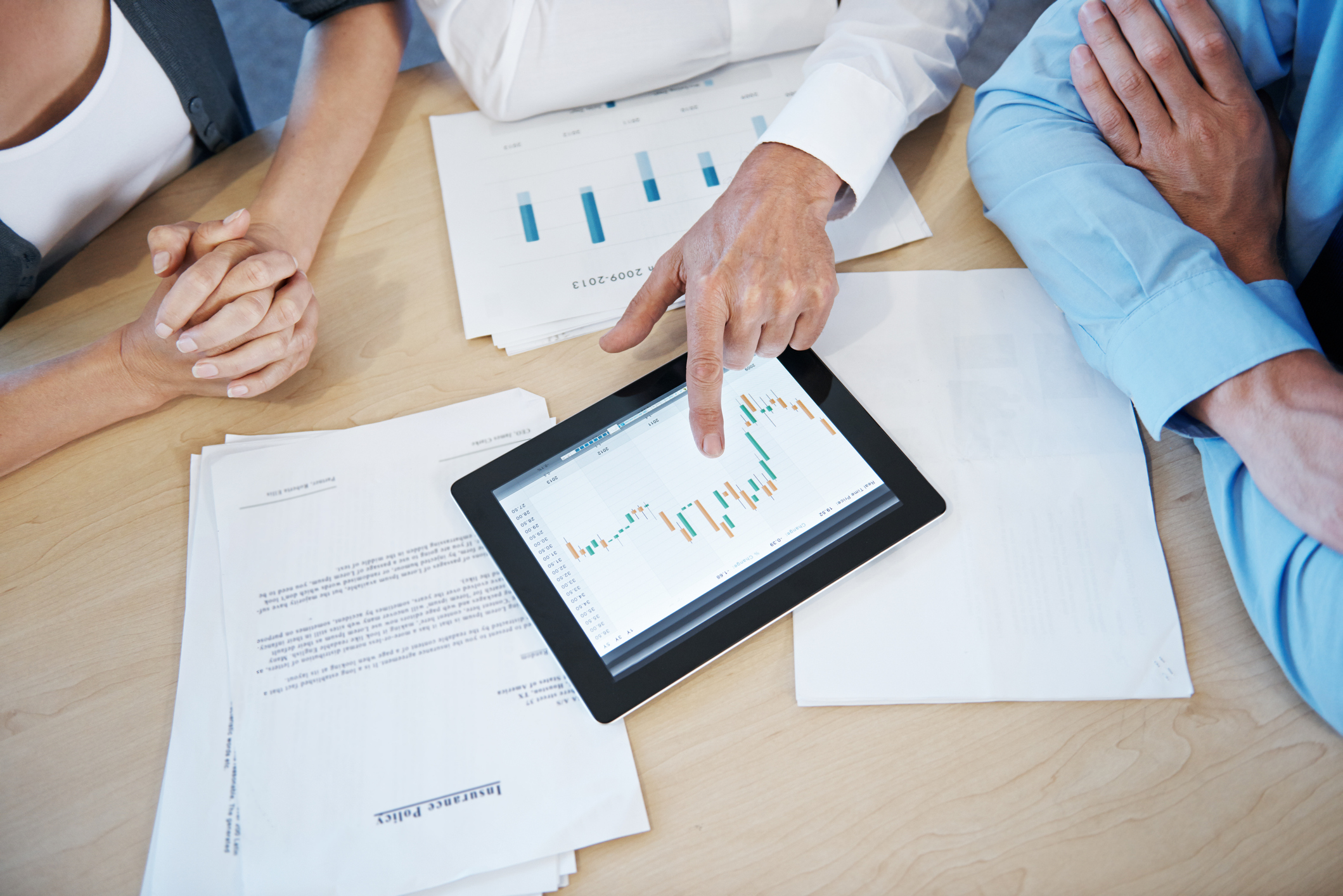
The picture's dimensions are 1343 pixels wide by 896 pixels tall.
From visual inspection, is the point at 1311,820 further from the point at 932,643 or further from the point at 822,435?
the point at 822,435

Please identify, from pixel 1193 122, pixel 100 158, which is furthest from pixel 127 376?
pixel 1193 122

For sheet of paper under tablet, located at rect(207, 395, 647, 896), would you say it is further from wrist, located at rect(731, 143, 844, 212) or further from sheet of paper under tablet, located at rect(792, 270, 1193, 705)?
wrist, located at rect(731, 143, 844, 212)

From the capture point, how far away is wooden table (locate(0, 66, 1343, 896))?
576 mm

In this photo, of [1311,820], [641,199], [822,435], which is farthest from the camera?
[641,199]

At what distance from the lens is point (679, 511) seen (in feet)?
2.22

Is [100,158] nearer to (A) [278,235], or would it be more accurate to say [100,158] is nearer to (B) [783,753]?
(A) [278,235]

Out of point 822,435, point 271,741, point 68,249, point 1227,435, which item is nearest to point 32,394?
point 68,249

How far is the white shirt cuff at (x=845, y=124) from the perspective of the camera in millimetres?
785

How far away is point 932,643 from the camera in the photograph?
2.10ft

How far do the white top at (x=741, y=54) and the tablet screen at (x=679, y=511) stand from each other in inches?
11.2

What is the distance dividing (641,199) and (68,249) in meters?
0.66

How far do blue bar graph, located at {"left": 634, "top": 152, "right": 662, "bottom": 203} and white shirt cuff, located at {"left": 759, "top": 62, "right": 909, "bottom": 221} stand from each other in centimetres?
14

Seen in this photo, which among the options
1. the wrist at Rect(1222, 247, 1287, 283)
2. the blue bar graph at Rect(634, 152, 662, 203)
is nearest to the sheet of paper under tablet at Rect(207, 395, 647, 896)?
the blue bar graph at Rect(634, 152, 662, 203)

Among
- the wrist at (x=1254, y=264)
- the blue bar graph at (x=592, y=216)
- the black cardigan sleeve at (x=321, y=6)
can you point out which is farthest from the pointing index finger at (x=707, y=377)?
the black cardigan sleeve at (x=321, y=6)
